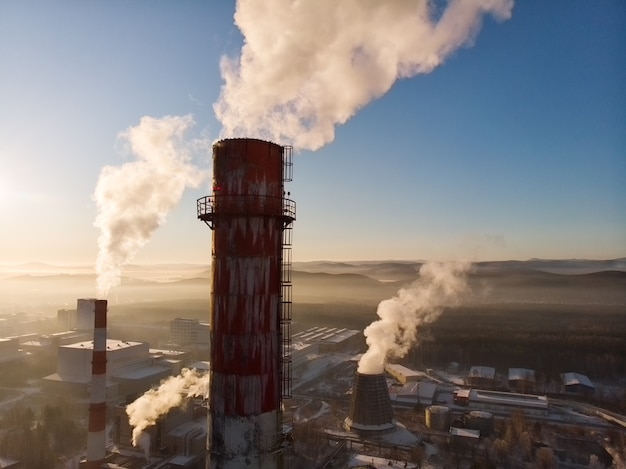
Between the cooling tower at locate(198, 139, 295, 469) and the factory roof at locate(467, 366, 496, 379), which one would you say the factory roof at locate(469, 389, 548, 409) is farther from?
the cooling tower at locate(198, 139, 295, 469)

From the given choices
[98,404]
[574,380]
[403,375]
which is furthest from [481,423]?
[98,404]

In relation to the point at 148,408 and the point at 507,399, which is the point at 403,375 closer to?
the point at 507,399

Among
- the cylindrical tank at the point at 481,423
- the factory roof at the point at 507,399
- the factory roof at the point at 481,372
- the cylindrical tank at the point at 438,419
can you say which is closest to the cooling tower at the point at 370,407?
the cylindrical tank at the point at 438,419

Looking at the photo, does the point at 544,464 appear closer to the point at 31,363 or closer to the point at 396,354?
the point at 396,354

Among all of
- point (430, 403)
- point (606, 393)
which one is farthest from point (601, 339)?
point (430, 403)

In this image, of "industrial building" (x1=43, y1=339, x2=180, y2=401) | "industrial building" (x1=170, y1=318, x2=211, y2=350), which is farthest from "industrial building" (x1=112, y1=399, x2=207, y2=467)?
"industrial building" (x1=170, y1=318, x2=211, y2=350)

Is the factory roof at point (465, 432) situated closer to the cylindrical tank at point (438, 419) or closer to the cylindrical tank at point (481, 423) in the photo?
the cylindrical tank at point (481, 423)

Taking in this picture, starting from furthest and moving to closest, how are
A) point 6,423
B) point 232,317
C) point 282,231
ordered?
point 6,423 < point 282,231 < point 232,317
